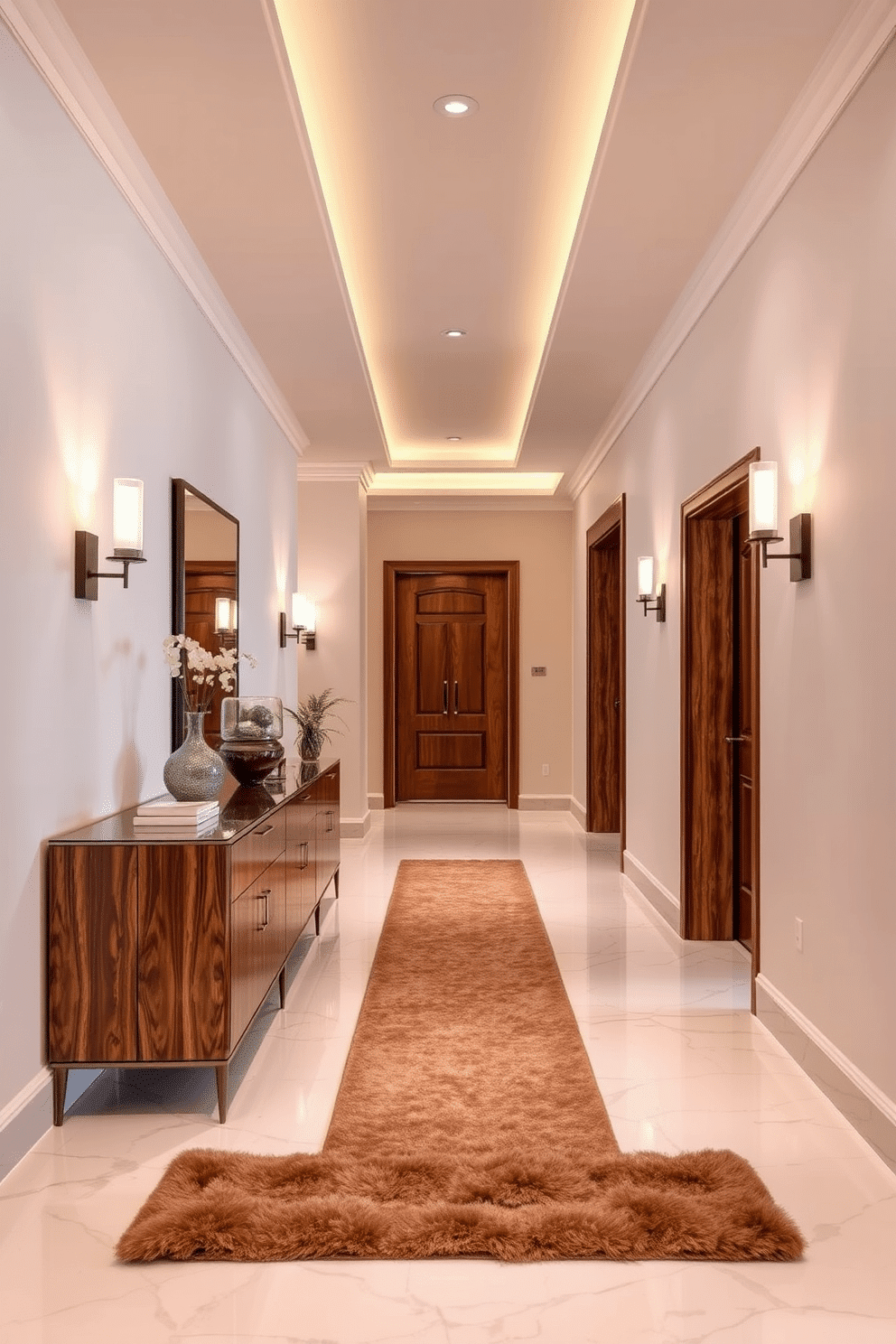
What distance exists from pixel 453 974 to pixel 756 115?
10.3 feet

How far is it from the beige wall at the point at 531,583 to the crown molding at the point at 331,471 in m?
1.47

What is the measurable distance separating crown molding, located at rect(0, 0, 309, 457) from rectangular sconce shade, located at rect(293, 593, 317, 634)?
1967mm

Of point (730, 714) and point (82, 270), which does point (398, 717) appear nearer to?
point (730, 714)

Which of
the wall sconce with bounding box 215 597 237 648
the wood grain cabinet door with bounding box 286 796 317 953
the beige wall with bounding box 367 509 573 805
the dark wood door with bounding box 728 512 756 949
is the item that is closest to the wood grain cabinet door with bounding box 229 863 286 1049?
the wood grain cabinet door with bounding box 286 796 317 953

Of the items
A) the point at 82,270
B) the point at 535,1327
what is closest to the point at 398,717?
the point at 82,270

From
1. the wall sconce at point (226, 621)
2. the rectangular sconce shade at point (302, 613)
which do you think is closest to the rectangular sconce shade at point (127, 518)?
the wall sconce at point (226, 621)

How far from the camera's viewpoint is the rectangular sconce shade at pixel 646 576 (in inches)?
215

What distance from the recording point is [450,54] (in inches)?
117

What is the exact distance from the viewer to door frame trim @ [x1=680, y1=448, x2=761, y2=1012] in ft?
12.3

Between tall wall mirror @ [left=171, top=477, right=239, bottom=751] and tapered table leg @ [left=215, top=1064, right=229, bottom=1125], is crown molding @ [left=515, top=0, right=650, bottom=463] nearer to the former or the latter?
tall wall mirror @ [left=171, top=477, right=239, bottom=751]

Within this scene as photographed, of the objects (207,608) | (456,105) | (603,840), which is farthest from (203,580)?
(603,840)

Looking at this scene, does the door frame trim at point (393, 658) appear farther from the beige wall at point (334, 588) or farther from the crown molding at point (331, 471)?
the crown molding at point (331, 471)

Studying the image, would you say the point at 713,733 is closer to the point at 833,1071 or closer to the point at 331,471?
the point at 833,1071

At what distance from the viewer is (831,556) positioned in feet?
9.86
